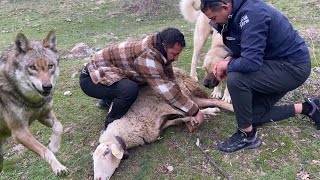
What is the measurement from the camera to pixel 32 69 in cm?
369

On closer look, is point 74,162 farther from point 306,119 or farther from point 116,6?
point 116,6

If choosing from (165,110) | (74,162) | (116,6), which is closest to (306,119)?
(165,110)

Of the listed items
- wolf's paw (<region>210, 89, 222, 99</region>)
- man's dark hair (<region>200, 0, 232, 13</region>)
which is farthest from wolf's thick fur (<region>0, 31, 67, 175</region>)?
wolf's paw (<region>210, 89, 222, 99</region>)

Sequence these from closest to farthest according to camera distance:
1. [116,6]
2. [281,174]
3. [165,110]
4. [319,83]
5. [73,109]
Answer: [281,174]
[165,110]
[319,83]
[73,109]
[116,6]

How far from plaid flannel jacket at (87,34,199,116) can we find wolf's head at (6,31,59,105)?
0.58 m

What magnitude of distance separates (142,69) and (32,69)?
1145 mm

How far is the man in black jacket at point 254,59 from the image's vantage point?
3338 mm

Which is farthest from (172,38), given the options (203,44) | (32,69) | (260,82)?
(203,44)

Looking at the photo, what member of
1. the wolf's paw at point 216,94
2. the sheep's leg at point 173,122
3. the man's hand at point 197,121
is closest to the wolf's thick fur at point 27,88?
the sheep's leg at point 173,122

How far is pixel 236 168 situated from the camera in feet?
11.8

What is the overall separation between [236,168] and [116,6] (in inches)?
440

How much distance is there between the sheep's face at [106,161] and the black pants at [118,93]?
1.83 ft

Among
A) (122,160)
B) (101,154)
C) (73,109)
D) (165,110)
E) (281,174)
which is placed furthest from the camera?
(73,109)

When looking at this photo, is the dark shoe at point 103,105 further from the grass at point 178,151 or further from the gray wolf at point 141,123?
the gray wolf at point 141,123
